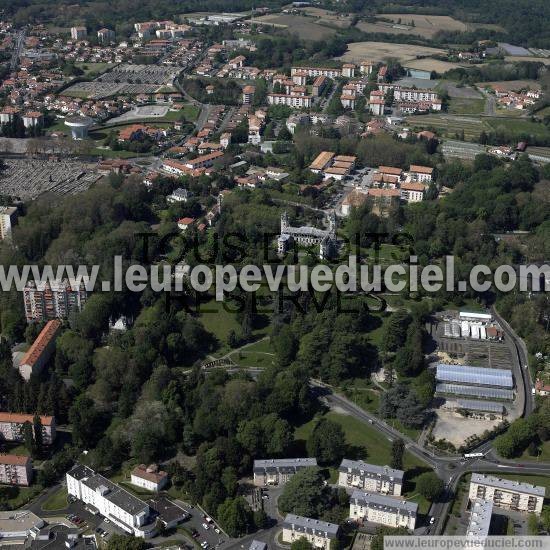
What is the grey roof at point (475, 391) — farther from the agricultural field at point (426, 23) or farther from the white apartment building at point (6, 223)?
the agricultural field at point (426, 23)

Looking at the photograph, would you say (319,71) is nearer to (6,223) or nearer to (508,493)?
(6,223)

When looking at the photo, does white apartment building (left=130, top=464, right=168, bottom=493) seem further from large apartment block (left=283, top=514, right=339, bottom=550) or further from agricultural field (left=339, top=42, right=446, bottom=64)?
agricultural field (left=339, top=42, right=446, bottom=64)

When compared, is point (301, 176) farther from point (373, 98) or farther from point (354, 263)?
point (373, 98)

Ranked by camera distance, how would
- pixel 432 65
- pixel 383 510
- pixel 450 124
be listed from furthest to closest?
pixel 432 65
pixel 450 124
pixel 383 510

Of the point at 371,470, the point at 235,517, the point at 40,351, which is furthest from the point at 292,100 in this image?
the point at 235,517

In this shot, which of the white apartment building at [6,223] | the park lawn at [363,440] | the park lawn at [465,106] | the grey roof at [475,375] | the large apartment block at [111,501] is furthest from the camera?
the park lawn at [465,106]

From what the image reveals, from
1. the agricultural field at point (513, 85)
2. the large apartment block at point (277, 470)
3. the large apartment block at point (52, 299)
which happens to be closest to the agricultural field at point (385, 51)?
the agricultural field at point (513, 85)

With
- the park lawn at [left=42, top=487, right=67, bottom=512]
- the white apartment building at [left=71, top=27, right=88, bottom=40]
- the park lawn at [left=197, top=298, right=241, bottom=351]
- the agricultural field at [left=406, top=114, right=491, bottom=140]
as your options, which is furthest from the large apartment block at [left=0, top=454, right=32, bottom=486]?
the white apartment building at [left=71, top=27, right=88, bottom=40]
